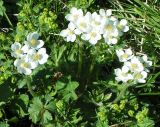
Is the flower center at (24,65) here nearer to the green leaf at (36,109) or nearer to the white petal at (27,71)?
the white petal at (27,71)

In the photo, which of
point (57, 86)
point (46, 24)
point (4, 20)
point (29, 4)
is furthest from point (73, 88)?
point (4, 20)

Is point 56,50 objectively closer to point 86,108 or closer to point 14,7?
point 86,108

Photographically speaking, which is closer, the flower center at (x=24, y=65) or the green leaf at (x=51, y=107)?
the flower center at (x=24, y=65)

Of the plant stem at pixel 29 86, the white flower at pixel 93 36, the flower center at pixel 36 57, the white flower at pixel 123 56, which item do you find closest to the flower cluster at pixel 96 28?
the white flower at pixel 93 36

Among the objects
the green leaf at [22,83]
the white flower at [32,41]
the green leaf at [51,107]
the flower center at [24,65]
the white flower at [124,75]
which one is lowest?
the green leaf at [51,107]

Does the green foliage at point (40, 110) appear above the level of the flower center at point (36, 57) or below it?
below

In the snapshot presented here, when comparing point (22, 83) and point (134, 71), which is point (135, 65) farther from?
point (22, 83)
